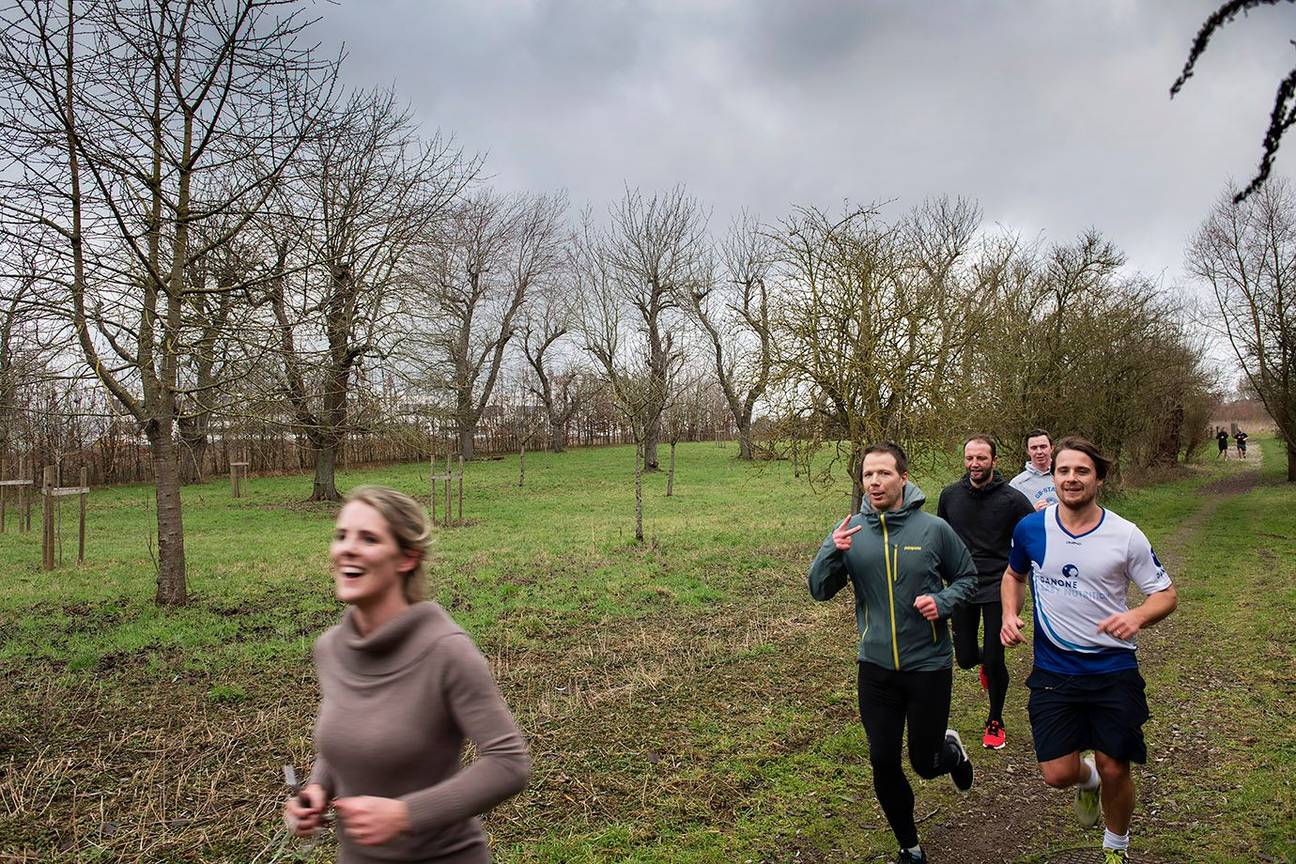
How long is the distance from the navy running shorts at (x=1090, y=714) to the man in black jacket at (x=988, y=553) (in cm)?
168

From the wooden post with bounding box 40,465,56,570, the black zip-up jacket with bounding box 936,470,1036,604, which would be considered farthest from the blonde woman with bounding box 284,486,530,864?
the wooden post with bounding box 40,465,56,570

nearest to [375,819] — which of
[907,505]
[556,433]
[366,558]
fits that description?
[366,558]

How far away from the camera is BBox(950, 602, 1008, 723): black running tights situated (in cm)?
529

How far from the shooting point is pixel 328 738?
197cm

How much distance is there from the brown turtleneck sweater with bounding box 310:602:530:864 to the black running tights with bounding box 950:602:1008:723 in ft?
14.0

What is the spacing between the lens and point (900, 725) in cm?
366

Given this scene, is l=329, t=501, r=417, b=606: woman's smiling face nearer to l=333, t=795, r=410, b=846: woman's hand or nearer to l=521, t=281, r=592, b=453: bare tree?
l=333, t=795, r=410, b=846: woman's hand

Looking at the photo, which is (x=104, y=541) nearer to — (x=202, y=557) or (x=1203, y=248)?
(x=202, y=557)

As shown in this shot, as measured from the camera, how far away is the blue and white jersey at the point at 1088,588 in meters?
3.47

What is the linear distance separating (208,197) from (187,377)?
2473 mm

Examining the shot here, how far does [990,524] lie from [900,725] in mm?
2235

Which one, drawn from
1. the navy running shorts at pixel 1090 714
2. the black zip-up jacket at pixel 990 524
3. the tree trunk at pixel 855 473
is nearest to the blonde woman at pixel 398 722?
the navy running shorts at pixel 1090 714

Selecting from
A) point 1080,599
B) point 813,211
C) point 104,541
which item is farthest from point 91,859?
point 104,541

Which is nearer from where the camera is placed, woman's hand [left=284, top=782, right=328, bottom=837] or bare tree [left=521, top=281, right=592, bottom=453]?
woman's hand [left=284, top=782, right=328, bottom=837]
